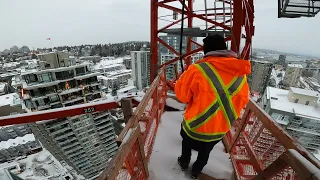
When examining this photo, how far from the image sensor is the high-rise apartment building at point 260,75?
34.0 meters

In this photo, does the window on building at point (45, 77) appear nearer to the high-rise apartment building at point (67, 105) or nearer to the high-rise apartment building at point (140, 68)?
the high-rise apartment building at point (67, 105)

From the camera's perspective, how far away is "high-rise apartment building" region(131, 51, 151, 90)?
46.6 m

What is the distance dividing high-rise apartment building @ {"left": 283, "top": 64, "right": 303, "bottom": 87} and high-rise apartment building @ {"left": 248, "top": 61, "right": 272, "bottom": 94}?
50.3 feet

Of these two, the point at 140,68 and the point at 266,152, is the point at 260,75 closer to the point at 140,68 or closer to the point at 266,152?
the point at 140,68

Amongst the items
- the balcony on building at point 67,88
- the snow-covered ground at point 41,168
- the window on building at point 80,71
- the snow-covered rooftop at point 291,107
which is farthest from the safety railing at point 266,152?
the snow-covered ground at point 41,168

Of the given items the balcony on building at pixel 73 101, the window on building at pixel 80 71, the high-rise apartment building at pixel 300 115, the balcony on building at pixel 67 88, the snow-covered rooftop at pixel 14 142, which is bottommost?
the snow-covered rooftop at pixel 14 142

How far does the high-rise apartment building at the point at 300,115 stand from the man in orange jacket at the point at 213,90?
54.3ft

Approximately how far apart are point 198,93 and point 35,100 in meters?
15.8

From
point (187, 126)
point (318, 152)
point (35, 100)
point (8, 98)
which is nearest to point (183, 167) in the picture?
point (187, 126)

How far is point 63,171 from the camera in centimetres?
1756

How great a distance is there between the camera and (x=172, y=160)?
3.12 m

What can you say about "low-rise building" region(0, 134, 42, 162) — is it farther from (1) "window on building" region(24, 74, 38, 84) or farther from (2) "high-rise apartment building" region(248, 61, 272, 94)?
(2) "high-rise apartment building" region(248, 61, 272, 94)

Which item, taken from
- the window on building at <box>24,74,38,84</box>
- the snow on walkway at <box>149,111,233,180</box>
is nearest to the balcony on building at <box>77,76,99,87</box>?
the window on building at <box>24,74,38,84</box>

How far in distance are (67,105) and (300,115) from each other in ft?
68.3
